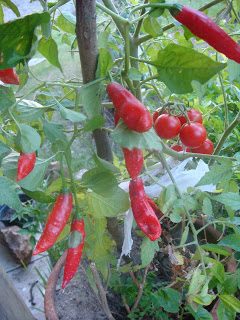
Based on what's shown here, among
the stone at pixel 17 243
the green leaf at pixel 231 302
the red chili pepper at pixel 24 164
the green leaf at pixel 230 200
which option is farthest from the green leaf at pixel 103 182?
the stone at pixel 17 243

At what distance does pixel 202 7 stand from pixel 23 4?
5254 millimetres

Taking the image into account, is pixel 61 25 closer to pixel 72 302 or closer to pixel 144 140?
pixel 144 140

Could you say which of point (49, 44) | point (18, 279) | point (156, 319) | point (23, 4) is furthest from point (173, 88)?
point (23, 4)

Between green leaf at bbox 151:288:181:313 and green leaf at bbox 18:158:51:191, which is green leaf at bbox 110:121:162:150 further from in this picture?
green leaf at bbox 151:288:181:313

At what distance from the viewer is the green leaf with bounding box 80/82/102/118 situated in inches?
18.0

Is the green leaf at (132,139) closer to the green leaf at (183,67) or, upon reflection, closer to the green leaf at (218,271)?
the green leaf at (183,67)

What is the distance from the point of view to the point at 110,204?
58 centimetres

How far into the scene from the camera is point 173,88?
0.42 metres

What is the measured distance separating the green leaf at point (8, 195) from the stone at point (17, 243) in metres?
1.29

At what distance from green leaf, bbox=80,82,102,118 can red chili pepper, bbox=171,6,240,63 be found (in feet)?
0.50

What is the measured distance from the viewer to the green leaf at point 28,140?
0.43 metres

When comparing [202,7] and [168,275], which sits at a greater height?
[202,7]

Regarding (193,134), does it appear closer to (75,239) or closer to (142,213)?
(142,213)

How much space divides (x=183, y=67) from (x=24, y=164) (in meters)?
0.27
